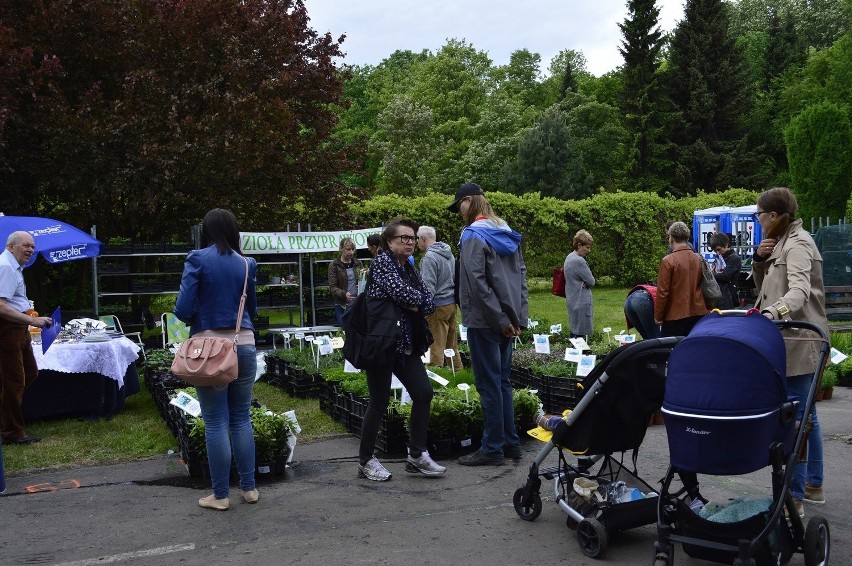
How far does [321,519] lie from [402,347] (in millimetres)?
1271

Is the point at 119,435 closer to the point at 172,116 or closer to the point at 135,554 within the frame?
the point at 135,554

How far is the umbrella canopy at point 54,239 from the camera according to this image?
991cm

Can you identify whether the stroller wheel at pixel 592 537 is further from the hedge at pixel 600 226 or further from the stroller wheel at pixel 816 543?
the hedge at pixel 600 226

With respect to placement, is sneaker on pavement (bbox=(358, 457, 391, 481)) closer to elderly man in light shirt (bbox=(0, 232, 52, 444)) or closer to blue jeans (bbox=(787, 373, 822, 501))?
blue jeans (bbox=(787, 373, 822, 501))

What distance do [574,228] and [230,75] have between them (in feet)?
50.9

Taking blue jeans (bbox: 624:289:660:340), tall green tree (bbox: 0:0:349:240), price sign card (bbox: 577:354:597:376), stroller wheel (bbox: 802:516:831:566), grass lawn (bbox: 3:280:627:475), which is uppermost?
tall green tree (bbox: 0:0:349:240)

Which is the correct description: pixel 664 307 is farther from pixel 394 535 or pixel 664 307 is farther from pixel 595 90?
pixel 595 90

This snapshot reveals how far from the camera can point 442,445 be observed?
6754 millimetres

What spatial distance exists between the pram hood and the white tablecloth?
6298 millimetres

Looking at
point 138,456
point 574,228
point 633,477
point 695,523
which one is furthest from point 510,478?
point 574,228

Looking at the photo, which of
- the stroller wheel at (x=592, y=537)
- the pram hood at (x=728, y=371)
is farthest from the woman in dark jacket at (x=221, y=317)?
the pram hood at (x=728, y=371)

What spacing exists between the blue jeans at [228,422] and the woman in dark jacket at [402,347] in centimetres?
86

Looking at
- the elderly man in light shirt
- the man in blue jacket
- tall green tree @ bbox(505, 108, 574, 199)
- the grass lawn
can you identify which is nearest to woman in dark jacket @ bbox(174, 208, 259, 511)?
the man in blue jacket

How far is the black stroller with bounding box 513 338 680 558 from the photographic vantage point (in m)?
4.49
